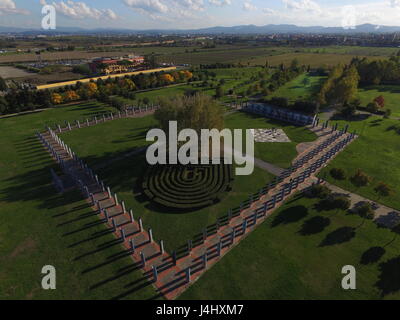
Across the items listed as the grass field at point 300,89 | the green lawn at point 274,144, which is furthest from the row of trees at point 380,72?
the green lawn at point 274,144

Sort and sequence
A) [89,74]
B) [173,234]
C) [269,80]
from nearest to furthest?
[173,234]
[269,80]
[89,74]

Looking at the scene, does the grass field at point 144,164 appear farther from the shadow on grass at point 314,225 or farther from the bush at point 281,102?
the bush at point 281,102

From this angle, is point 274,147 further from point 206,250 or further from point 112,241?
point 112,241

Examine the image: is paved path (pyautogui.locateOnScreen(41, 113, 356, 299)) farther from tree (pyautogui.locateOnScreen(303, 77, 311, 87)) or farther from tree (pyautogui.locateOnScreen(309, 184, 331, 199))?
tree (pyautogui.locateOnScreen(303, 77, 311, 87))

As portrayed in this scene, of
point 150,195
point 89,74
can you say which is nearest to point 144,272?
point 150,195
